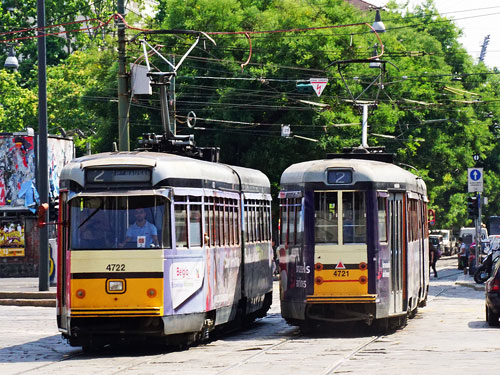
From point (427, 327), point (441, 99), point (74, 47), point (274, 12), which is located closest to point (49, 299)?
point (427, 327)

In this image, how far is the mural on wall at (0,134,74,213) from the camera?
46.3 metres

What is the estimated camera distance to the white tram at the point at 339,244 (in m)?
19.8

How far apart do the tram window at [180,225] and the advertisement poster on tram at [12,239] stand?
2933 centimetres

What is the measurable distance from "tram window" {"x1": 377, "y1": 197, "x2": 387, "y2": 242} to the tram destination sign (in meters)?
4.41

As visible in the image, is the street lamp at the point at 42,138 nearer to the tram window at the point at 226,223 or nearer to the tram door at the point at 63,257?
the tram window at the point at 226,223

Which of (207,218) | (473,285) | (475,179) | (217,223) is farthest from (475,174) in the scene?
(207,218)

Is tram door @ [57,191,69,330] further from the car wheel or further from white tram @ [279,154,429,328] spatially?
the car wheel

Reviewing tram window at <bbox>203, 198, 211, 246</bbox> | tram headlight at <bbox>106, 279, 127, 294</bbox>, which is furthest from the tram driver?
tram window at <bbox>203, 198, 211, 246</bbox>

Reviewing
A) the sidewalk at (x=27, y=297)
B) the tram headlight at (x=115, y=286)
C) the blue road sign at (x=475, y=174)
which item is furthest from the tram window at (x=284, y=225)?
the blue road sign at (x=475, y=174)

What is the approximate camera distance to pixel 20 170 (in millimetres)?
46500

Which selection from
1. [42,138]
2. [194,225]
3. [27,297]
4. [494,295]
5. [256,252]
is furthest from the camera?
[27,297]

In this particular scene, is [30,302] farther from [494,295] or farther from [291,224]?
[494,295]

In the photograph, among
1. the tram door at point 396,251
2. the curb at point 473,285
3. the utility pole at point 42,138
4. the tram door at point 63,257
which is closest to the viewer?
the tram door at point 63,257

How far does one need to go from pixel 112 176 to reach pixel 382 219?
4937mm
